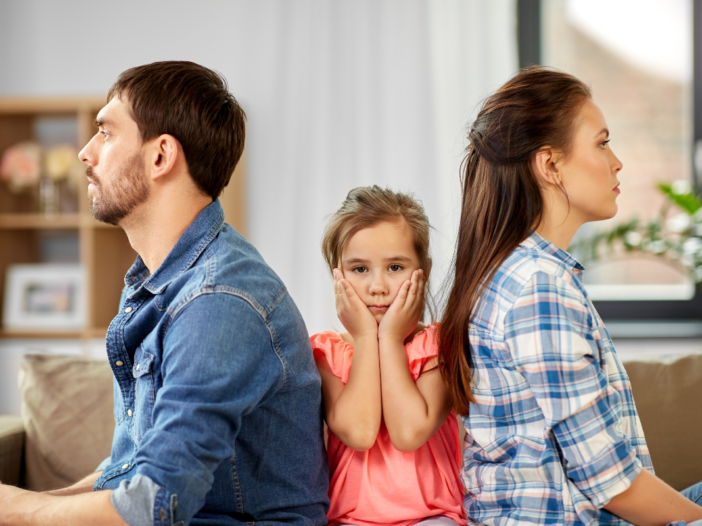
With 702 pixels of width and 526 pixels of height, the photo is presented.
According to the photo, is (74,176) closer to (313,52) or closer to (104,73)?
(104,73)

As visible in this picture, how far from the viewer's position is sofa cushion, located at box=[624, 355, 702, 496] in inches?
59.7

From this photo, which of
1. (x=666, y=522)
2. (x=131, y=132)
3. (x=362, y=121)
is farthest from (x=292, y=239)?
(x=666, y=522)

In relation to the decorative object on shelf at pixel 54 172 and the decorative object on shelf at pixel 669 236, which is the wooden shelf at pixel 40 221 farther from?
the decorative object on shelf at pixel 669 236

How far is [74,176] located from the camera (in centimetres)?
329

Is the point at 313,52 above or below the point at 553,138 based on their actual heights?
above

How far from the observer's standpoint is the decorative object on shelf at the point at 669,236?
2.70 metres

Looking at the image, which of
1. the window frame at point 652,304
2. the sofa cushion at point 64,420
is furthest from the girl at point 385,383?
the window frame at point 652,304

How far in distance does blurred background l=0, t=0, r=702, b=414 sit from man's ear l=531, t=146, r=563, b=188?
1885 millimetres

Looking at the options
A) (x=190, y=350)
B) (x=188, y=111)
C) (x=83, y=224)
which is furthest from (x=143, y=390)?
(x=83, y=224)

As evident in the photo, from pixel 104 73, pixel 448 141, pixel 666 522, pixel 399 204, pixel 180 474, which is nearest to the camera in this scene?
pixel 180 474

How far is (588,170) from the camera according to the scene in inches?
44.1

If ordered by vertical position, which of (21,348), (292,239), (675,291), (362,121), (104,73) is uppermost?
(104,73)

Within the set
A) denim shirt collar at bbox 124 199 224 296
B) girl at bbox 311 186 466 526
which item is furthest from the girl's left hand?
denim shirt collar at bbox 124 199 224 296

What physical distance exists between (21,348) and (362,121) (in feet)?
6.98
